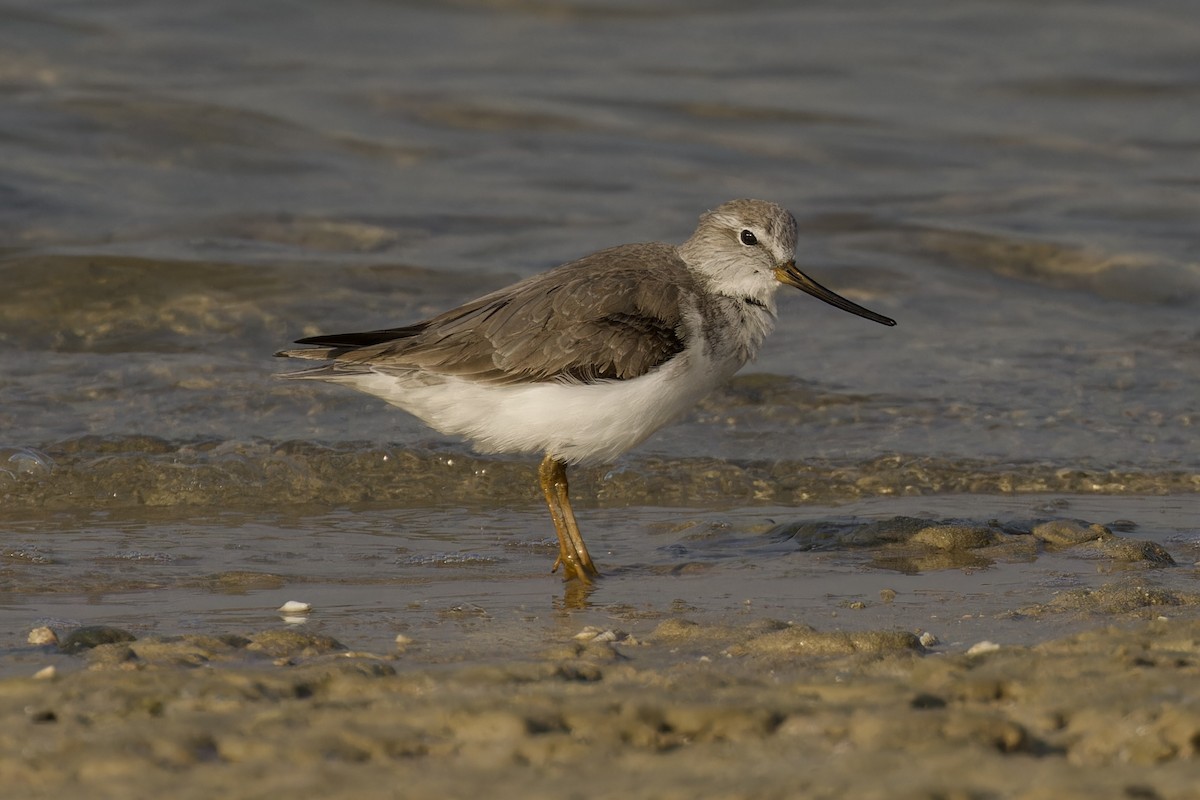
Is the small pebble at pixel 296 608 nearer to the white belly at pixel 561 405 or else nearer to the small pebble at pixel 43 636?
the small pebble at pixel 43 636

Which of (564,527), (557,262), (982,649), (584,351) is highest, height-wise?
(584,351)

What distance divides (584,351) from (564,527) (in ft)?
2.69

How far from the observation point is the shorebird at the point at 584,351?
6.70 m

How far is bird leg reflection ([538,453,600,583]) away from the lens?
659cm

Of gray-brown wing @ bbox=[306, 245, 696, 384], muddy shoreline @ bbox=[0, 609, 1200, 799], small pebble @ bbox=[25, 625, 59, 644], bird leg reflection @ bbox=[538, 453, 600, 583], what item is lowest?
bird leg reflection @ bbox=[538, 453, 600, 583]

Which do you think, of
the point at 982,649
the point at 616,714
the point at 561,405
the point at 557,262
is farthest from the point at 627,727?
the point at 557,262

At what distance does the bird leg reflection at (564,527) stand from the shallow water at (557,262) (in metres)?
0.14

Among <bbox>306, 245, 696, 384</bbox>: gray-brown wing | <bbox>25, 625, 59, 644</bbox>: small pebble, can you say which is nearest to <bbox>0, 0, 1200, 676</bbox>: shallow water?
<bbox>25, 625, 59, 644</bbox>: small pebble

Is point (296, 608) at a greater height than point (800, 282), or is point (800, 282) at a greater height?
point (800, 282)

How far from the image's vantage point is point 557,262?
1206 centimetres

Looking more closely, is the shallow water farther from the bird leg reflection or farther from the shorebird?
the shorebird

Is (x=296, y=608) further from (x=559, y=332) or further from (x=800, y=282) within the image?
(x=800, y=282)

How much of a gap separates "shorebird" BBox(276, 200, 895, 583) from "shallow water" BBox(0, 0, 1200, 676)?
2.02 ft

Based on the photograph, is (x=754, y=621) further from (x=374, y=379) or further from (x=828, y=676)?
(x=374, y=379)
